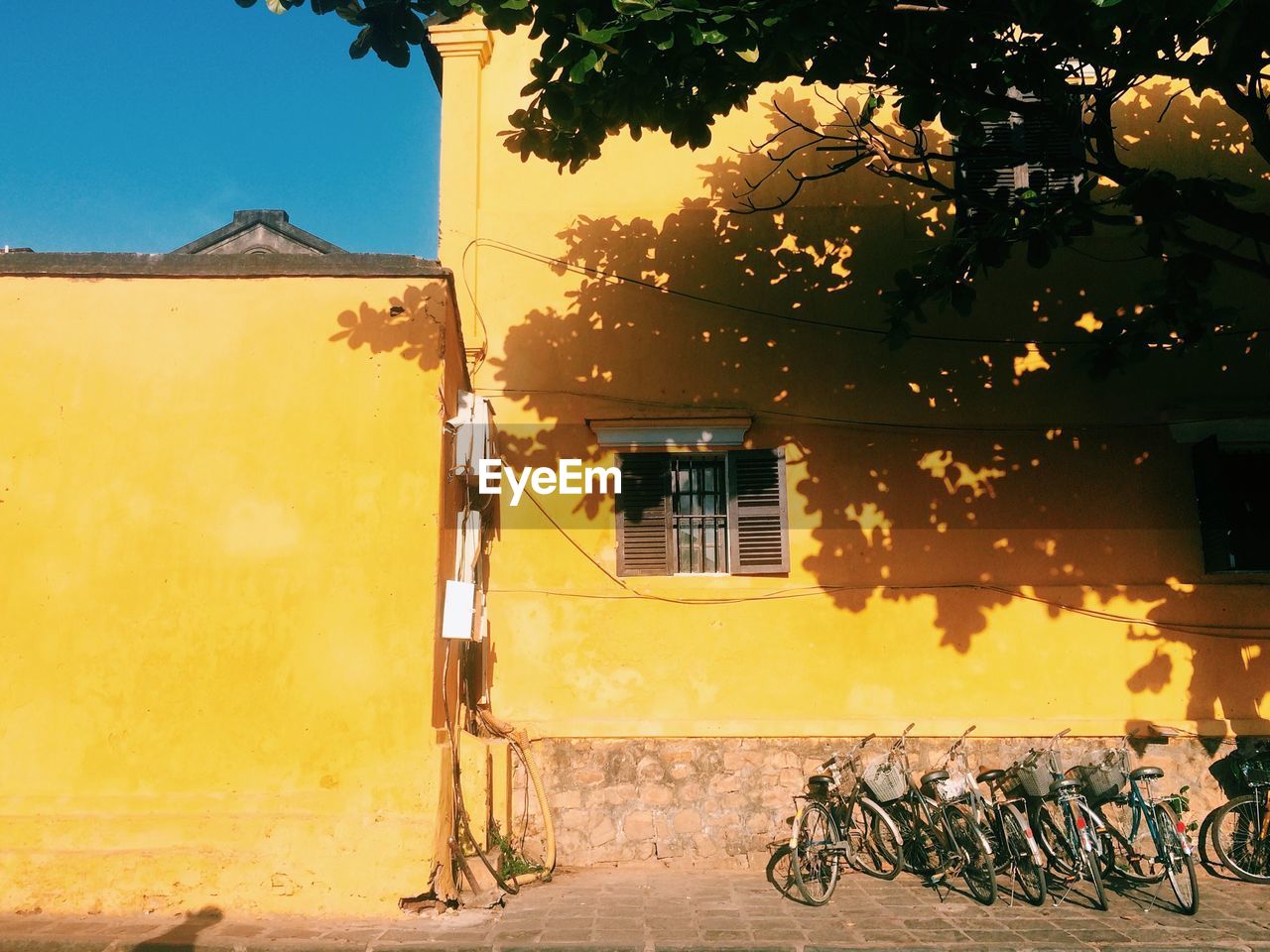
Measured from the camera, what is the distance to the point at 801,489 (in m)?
8.27

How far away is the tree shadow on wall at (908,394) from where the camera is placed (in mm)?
8070

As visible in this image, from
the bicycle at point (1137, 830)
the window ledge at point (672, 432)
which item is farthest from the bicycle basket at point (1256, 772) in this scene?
the window ledge at point (672, 432)

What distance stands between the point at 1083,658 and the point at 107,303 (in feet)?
27.9

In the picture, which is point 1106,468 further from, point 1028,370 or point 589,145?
point 589,145

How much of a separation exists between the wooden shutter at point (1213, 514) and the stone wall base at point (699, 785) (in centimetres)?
157

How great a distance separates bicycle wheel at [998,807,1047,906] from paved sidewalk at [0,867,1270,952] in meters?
0.16

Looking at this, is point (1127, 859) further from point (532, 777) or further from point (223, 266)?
point (223, 266)

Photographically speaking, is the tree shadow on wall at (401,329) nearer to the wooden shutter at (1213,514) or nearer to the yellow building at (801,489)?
the yellow building at (801,489)

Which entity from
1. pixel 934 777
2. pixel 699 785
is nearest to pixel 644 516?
pixel 699 785

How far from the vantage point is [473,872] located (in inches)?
259

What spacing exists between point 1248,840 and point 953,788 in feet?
8.23

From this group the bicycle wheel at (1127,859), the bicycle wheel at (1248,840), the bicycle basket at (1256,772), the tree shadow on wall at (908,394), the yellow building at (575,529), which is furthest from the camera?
the tree shadow on wall at (908,394)

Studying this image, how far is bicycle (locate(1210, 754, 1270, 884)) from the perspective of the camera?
23.1 ft

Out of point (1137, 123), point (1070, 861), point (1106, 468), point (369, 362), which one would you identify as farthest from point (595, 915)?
point (1137, 123)
